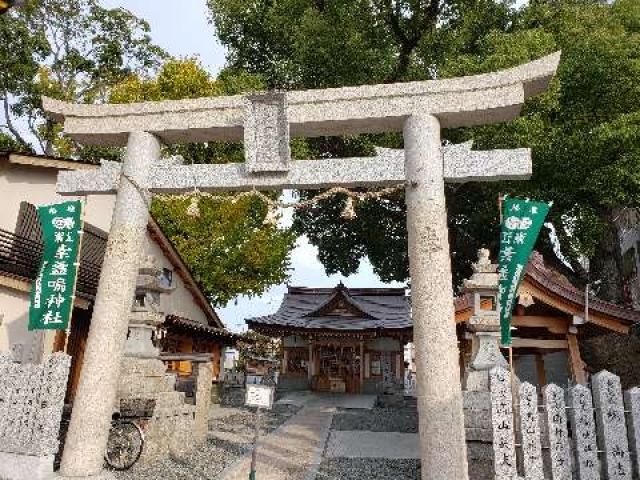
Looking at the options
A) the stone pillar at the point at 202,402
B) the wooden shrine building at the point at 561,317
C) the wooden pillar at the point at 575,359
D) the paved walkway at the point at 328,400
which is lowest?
the paved walkway at the point at 328,400

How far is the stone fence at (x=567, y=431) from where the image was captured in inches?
208

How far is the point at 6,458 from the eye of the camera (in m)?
6.72

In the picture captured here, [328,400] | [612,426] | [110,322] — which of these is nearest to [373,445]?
[612,426]

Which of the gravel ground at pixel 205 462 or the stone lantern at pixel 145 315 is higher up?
the stone lantern at pixel 145 315

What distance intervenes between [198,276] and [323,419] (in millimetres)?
10008

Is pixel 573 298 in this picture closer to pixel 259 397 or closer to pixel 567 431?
pixel 567 431

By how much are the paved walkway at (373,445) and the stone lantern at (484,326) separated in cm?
292

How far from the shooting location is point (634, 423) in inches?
206

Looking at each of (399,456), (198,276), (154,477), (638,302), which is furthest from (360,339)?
(154,477)

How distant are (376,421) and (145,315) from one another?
850 cm

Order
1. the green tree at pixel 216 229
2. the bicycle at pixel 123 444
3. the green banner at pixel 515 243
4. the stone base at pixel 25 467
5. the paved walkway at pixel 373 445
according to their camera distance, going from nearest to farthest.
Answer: the stone base at pixel 25 467 → the green banner at pixel 515 243 → the bicycle at pixel 123 444 → the paved walkway at pixel 373 445 → the green tree at pixel 216 229

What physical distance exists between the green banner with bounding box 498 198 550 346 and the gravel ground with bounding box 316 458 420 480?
285cm

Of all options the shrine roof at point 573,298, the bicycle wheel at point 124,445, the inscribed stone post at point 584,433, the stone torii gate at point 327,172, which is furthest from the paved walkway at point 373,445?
the shrine roof at point 573,298

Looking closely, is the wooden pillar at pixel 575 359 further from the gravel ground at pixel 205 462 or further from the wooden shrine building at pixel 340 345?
the wooden shrine building at pixel 340 345
